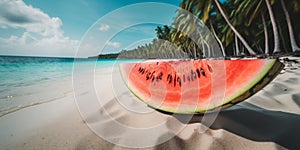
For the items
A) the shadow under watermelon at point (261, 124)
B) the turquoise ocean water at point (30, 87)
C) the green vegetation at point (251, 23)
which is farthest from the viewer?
the green vegetation at point (251, 23)

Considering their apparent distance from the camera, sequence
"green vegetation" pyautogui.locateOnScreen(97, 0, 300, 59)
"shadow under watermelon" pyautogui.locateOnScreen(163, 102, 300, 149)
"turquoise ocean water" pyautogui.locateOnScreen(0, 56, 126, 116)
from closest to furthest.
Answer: "shadow under watermelon" pyautogui.locateOnScreen(163, 102, 300, 149) < "turquoise ocean water" pyautogui.locateOnScreen(0, 56, 126, 116) < "green vegetation" pyautogui.locateOnScreen(97, 0, 300, 59)

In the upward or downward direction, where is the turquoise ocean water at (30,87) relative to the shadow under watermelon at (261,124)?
downward

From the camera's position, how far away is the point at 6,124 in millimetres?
1259

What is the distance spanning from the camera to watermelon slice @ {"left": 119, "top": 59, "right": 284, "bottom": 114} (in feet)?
2.56

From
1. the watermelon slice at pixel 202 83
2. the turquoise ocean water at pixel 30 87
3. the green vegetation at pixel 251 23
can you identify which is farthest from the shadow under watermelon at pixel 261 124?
the green vegetation at pixel 251 23

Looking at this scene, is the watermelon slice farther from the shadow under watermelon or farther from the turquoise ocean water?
the turquoise ocean water

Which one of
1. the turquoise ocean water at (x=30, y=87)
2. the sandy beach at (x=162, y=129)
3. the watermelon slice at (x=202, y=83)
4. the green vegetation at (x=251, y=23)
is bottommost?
the turquoise ocean water at (x=30, y=87)

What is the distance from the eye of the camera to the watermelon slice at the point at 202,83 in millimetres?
780

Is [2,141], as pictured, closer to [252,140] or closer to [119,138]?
[119,138]

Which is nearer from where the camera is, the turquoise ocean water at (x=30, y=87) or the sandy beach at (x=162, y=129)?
the sandy beach at (x=162, y=129)

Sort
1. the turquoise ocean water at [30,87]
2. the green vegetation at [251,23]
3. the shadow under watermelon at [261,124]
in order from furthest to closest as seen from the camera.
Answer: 1. the green vegetation at [251,23]
2. the turquoise ocean water at [30,87]
3. the shadow under watermelon at [261,124]

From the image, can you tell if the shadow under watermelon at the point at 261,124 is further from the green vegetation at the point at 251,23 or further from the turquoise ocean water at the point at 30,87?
the green vegetation at the point at 251,23

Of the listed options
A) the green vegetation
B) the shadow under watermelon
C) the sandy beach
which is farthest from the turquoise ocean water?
the green vegetation

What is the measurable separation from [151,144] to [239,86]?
0.66 meters
